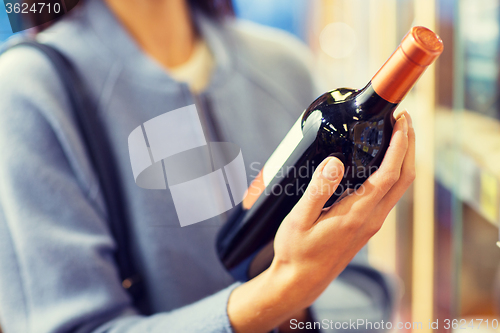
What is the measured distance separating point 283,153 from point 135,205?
0.21 metres

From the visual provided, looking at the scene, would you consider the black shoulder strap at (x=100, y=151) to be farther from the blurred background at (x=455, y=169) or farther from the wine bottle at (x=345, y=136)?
the wine bottle at (x=345, y=136)

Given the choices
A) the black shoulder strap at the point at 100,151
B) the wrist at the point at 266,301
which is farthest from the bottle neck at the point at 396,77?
the black shoulder strap at the point at 100,151

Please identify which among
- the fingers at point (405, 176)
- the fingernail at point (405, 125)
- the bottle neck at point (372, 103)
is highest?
the bottle neck at point (372, 103)

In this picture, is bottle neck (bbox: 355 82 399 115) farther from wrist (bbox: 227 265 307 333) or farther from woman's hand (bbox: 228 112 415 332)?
wrist (bbox: 227 265 307 333)

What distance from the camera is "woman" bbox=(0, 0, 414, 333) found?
277mm

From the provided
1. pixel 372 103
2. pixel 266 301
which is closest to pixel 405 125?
pixel 372 103

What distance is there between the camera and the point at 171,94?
46 centimetres

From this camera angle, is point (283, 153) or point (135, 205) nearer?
point (283, 153)

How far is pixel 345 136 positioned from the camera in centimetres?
27

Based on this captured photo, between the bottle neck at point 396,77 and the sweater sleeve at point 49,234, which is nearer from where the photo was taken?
the bottle neck at point 396,77

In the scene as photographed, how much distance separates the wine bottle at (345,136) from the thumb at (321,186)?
2cm

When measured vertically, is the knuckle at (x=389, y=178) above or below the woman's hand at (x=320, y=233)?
above

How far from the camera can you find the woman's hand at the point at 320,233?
0.83ft

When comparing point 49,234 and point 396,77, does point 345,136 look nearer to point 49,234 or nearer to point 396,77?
point 396,77
